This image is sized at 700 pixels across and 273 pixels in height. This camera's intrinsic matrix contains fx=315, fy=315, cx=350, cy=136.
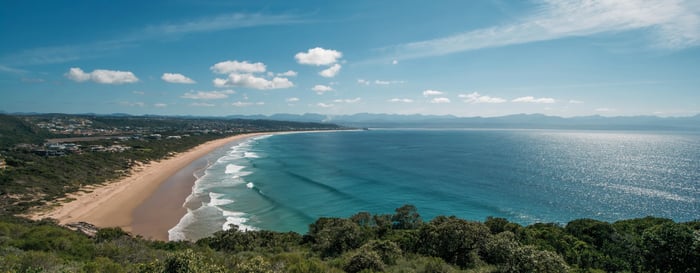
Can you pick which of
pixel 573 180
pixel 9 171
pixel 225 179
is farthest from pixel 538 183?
pixel 9 171

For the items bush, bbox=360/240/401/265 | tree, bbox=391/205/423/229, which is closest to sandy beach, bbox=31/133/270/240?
tree, bbox=391/205/423/229

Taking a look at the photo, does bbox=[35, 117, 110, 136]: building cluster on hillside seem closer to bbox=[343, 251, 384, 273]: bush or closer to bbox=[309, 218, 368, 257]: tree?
bbox=[309, 218, 368, 257]: tree

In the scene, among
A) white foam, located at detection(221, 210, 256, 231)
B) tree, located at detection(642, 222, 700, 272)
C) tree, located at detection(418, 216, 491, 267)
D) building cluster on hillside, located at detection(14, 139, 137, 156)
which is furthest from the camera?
building cluster on hillside, located at detection(14, 139, 137, 156)

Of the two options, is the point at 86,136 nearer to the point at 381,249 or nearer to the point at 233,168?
the point at 233,168

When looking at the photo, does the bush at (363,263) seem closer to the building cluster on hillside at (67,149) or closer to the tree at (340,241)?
the tree at (340,241)

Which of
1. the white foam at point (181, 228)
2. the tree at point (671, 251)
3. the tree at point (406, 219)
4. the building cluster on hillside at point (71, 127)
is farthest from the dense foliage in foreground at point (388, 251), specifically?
the building cluster on hillside at point (71, 127)

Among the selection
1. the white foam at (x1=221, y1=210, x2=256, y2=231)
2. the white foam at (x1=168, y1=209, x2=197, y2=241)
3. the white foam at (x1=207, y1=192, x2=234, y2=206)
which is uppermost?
the white foam at (x1=207, y1=192, x2=234, y2=206)
